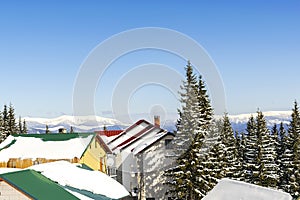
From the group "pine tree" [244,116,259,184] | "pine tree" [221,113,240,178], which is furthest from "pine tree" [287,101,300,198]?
"pine tree" [221,113,240,178]

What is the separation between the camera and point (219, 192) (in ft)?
36.3

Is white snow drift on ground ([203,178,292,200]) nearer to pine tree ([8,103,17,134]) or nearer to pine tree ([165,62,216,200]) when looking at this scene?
pine tree ([165,62,216,200])

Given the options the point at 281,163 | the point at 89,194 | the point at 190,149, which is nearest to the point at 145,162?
the point at 190,149

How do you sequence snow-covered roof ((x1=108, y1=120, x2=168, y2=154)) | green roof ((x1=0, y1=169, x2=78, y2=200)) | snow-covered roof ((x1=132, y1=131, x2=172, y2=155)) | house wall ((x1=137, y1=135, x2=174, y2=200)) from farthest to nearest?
snow-covered roof ((x1=108, y1=120, x2=168, y2=154)) < snow-covered roof ((x1=132, y1=131, x2=172, y2=155)) < house wall ((x1=137, y1=135, x2=174, y2=200)) < green roof ((x1=0, y1=169, x2=78, y2=200))

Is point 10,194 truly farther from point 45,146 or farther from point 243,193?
point 45,146

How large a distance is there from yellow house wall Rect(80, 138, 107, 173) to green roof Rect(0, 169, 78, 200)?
34.2 ft

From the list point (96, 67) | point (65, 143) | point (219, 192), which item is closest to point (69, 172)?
point (65, 143)

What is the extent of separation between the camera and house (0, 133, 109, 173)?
30.3 metres

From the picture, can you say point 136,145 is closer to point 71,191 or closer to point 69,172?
point 69,172

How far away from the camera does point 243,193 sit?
10.5m

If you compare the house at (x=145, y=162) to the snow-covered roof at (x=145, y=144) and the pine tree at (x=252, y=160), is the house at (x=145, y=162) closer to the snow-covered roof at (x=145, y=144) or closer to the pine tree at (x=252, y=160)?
the snow-covered roof at (x=145, y=144)

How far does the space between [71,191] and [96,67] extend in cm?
1347

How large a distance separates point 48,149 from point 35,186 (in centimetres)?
1247

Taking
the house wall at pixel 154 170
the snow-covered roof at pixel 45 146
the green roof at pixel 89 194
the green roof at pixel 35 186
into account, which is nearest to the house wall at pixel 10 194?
the green roof at pixel 35 186
